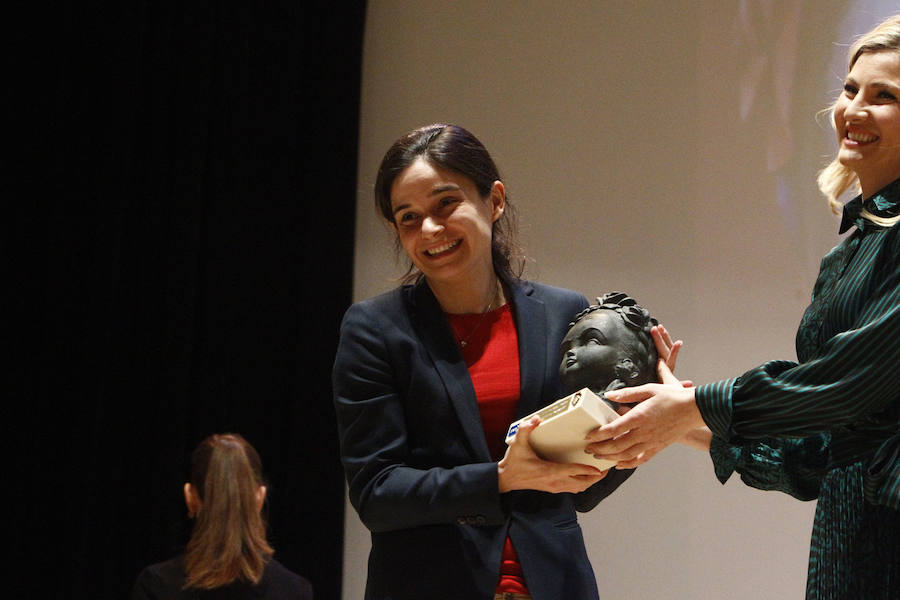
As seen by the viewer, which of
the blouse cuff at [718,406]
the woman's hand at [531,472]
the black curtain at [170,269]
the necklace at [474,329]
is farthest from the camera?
the black curtain at [170,269]

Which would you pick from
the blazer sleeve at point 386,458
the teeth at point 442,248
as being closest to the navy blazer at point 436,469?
the blazer sleeve at point 386,458

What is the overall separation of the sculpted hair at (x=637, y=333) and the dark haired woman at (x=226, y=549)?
6.07 feet

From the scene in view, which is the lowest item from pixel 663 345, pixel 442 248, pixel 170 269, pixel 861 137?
pixel 170 269

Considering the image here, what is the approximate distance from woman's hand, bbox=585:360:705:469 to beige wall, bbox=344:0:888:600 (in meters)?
2.48

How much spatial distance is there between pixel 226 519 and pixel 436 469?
1.79 meters

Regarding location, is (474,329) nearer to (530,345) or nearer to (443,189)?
(530,345)

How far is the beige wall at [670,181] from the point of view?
13.7 feet

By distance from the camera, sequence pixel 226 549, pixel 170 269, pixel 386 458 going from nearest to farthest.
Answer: pixel 386 458, pixel 226 549, pixel 170 269

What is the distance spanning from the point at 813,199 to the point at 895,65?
249 cm

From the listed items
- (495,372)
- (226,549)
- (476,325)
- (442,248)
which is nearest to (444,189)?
(442,248)

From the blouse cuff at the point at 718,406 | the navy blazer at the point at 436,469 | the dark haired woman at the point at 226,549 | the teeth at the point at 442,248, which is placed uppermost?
the teeth at the point at 442,248

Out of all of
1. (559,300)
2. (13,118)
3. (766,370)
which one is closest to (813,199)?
(559,300)

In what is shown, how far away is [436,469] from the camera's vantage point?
1.93 metres

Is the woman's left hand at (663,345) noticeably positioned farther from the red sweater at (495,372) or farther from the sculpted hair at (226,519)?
the sculpted hair at (226,519)
